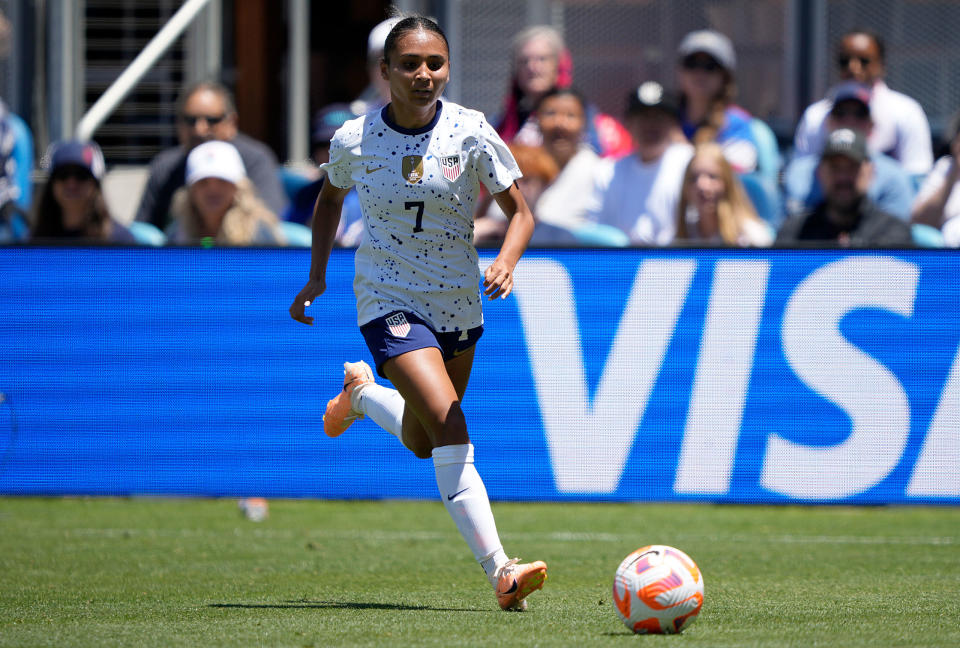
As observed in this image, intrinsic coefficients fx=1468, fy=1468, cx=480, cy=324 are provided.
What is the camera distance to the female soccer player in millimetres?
5535

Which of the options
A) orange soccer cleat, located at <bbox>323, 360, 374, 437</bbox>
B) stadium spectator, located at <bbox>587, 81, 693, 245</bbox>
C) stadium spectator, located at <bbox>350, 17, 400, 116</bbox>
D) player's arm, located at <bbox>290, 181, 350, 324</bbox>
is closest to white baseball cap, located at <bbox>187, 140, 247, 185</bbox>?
stadium spectator, located at <bbox>350, 17, 400, 116</bbox>

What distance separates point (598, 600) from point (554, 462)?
2.70 m

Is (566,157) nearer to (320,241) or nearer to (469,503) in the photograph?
(320,241)

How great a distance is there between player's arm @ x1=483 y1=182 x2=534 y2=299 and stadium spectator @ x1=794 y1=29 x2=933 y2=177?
549cm

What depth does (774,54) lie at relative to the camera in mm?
12852

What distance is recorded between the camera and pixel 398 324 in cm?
564

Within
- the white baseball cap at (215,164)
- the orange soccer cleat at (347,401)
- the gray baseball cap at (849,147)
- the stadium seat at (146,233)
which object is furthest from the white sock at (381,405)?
the gray baseball cap at (849,147)

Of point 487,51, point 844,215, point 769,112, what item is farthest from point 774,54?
point 844,215

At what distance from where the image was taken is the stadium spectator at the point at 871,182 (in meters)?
9.87

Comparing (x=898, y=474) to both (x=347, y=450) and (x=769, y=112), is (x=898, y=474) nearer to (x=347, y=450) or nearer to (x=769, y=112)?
(x=347, y=450)

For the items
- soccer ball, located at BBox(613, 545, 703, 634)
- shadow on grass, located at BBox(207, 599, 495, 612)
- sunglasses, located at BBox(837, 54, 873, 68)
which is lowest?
shadow on grass, located at BBox(207, 599, 495, 612)

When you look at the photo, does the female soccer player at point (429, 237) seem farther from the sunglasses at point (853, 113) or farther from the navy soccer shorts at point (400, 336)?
the sunglasses at point (853, 113)

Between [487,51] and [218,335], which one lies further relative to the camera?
[487,51]

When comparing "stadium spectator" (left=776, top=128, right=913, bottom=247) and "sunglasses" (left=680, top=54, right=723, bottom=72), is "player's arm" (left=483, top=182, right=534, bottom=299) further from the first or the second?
"sunglasses" (left=680, top=54, right=723, bottom=72)
